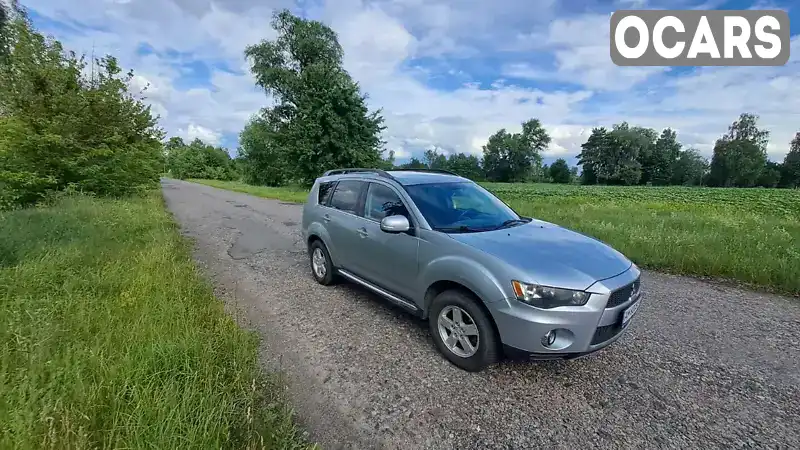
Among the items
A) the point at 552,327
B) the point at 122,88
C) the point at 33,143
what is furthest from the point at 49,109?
the point at 552,327

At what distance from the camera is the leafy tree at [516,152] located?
78812 millimetres

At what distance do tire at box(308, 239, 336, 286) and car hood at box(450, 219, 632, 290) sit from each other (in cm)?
240

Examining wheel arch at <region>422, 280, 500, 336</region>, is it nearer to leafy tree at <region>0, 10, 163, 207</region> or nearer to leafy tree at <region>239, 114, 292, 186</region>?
leafy tree at <region>0, 10, 163, 207</region>

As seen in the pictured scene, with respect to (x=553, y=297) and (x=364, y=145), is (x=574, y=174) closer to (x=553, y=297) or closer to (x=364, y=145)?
(x=364, y=145)

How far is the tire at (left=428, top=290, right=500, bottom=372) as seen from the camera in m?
2.88

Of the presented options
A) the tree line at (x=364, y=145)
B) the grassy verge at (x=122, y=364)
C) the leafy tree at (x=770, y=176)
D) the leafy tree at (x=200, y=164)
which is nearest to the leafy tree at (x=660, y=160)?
the tree line at (x=364, y=145)

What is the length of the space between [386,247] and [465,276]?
1155 mm

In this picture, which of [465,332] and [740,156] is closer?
[465,332]

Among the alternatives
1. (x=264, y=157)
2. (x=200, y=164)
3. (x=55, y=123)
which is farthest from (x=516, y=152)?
(x=55, y=123)

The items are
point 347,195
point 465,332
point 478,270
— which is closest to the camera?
point 478,270

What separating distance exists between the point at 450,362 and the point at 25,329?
3523 millimetres

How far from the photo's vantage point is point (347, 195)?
15.8 ft

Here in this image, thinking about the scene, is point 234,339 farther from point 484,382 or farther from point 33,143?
point 33,143

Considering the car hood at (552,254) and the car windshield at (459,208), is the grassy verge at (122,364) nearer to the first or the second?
the car hood at (552,254)
